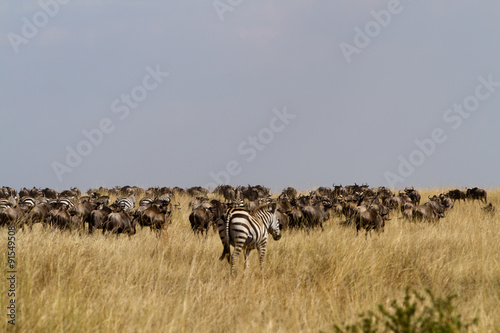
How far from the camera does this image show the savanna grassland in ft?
21.7

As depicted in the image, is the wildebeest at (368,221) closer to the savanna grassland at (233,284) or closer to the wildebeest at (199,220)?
the savanna grassland at (233,284)

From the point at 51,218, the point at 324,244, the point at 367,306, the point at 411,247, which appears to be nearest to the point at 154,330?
the point at 367,306

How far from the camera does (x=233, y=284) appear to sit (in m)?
8.96

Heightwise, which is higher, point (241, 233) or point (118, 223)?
point (118, 223)

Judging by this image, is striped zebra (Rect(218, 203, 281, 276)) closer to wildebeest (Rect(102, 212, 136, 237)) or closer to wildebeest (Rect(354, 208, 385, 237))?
wildebeest (Rect(102, 212, 136, 237))

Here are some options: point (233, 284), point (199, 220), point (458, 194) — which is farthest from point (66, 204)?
point (458, 194)

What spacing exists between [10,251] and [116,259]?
6.54 ft

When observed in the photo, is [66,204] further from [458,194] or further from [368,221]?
[458,194]

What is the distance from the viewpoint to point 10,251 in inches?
357

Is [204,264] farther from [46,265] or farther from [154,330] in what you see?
[154,330]

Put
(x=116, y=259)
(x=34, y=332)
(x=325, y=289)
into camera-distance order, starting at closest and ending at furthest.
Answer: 1. (x=34, y=332)
2. (x=325, y=289)
3. (x=116, y=259)

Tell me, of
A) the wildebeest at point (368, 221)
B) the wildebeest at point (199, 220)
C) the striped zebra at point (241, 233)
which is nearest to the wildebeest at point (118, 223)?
the wildebeest at point (199, 220)

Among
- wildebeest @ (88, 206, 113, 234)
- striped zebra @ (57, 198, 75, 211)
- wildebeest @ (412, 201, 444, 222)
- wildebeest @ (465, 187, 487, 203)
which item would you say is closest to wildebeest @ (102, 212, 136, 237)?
wildebeest @ (88, 206, 113, 234)

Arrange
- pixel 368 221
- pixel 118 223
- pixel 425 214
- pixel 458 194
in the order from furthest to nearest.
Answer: pixel 458 194 < pixel 425 214 < pixel 368 221 < pixel 118 223
